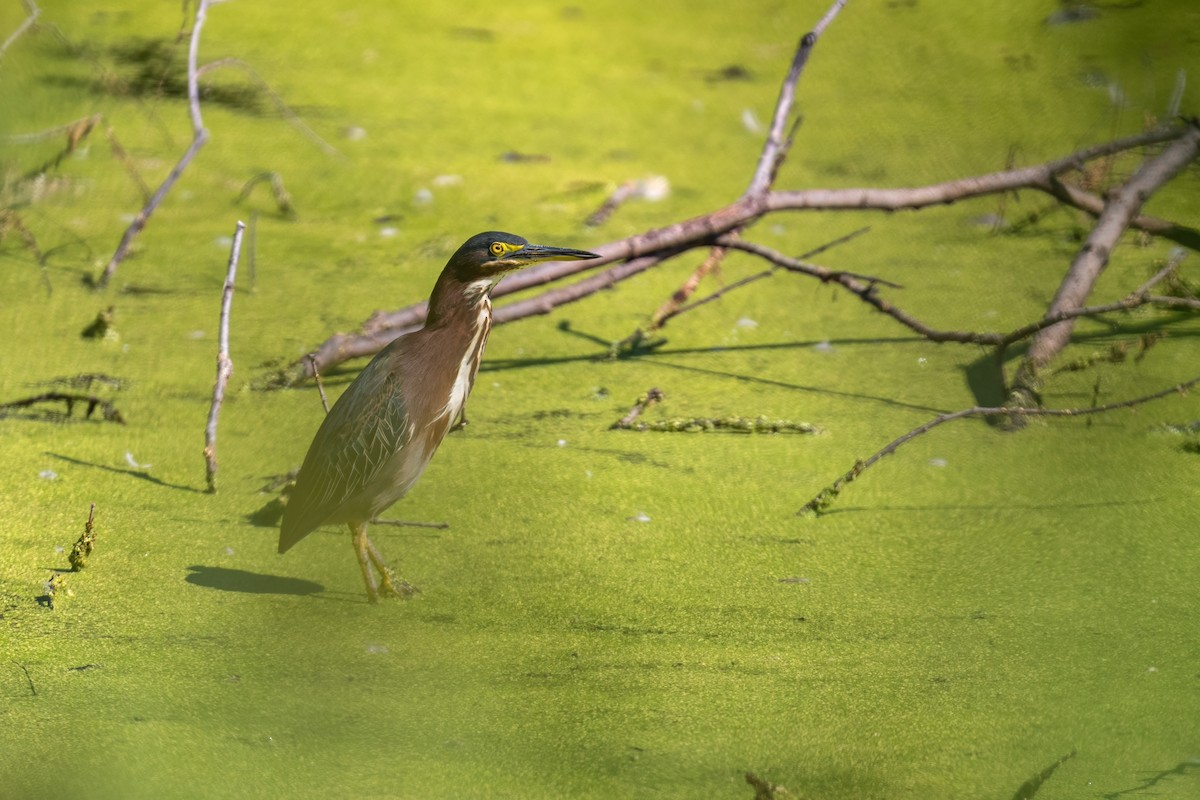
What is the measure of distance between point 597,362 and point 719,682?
52.2 inches

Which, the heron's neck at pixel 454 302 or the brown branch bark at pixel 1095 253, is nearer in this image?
the heron's neck at pixel 454 302

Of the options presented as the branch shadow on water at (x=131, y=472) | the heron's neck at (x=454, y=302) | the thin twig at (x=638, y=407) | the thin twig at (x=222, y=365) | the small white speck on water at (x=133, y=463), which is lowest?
the thin twig at (x=638, y=407)

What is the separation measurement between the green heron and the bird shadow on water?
0.21ft

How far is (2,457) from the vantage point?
2527mm

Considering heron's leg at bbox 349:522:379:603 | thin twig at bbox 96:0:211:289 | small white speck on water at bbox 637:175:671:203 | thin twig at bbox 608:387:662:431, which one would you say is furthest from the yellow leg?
small white speck on water at bbox 637:175:671:203

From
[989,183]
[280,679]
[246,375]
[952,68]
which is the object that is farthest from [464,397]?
[952,68]

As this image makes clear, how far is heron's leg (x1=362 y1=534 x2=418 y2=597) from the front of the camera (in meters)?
2.08

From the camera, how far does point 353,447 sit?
205cm

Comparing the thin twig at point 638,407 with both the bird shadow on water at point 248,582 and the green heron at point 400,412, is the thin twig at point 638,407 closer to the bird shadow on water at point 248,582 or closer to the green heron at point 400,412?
the green heron at point 400,412

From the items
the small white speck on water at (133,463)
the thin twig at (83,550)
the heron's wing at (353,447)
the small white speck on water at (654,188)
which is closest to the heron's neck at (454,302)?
the heron's wing at (353,447)

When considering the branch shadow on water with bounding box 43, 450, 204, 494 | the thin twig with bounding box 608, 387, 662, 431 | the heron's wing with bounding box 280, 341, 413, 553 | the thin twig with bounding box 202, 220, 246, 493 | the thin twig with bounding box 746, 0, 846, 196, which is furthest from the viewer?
the thin twig with bounding box 746, 0, 846, 196

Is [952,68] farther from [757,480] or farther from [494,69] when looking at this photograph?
[757,480]

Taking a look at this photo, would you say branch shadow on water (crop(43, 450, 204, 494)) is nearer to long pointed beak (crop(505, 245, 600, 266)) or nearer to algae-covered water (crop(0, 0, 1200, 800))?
algae-covered water (crop(0, 0, 1200, 800))

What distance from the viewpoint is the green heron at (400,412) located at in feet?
6.70
